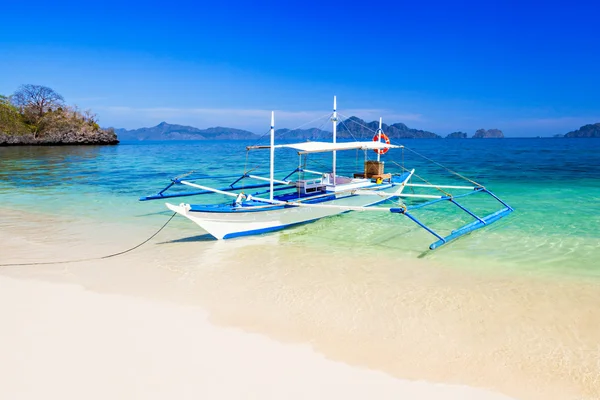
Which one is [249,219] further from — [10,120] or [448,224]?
[10,120]

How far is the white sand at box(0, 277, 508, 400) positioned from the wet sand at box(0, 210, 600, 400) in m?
0.07

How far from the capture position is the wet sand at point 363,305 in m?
5.22

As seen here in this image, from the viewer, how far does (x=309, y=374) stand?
16.3ft

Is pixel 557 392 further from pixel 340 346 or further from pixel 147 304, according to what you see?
pixel 147 304

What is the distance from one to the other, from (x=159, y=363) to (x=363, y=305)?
3441 millimetres

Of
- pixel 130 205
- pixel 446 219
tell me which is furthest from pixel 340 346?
pixel 130 205

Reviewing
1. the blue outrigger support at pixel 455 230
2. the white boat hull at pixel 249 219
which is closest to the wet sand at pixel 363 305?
the white boat hull at pixel 249 219

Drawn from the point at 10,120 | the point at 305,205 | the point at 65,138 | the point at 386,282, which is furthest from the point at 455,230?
the point at 10,120

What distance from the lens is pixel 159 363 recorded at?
511 centimetres

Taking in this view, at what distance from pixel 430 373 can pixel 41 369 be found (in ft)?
15.0

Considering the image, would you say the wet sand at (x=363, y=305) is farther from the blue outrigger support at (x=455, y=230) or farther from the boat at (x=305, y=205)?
the blue outrigger support at (x=455, y=230)

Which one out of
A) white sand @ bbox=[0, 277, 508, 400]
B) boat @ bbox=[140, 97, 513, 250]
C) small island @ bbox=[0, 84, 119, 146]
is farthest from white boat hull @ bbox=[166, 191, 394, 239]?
small island @ bbox=[0, 84, 119, 146]

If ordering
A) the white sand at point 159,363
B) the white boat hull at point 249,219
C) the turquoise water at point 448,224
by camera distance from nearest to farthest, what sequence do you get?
the white sand at point 159,363
the turquoise water at point 448,224
the white boat hull at point 249,219

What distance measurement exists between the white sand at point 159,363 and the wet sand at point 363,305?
7cm
